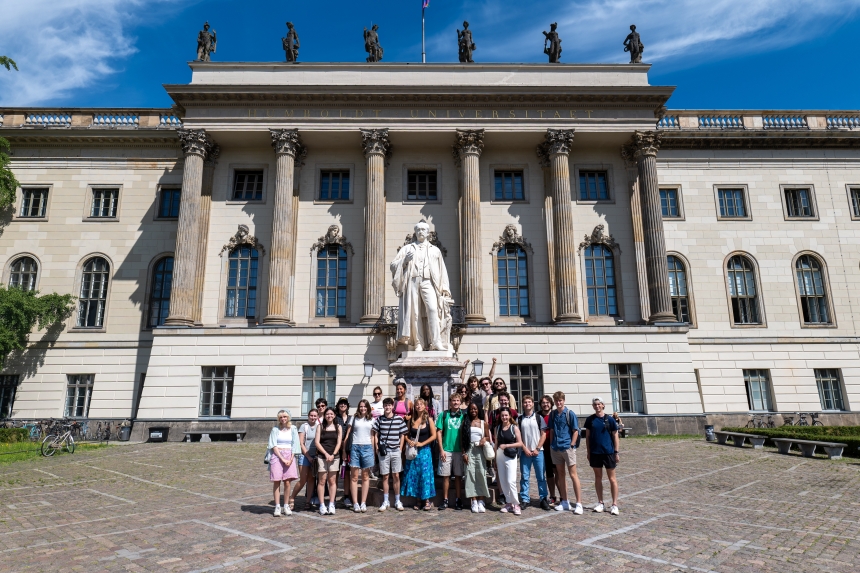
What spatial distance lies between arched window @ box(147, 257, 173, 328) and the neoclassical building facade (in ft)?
0.42

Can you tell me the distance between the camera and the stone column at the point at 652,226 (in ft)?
95.1

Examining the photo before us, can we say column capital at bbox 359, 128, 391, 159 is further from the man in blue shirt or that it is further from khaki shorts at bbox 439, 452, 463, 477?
the man in blue shirt

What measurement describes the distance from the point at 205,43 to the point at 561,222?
23258 millimetres

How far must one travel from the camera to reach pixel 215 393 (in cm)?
2712

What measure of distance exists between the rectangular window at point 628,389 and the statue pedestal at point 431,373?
17.2 m

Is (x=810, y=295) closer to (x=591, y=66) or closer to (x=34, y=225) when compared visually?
(x=591, y=66)

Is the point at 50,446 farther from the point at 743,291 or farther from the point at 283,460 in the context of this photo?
the point at 743,291

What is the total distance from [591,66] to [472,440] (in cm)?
2861

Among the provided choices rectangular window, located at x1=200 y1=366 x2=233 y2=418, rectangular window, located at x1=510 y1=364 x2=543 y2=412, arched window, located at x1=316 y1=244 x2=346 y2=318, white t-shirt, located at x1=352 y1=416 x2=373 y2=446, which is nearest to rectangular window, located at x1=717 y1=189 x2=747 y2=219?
rectangular window, located at x1=510 y1=364 x2=543 y2=412

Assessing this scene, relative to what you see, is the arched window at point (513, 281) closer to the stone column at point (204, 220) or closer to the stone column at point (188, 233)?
the stone column at point (204, 220)

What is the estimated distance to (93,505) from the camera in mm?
10500

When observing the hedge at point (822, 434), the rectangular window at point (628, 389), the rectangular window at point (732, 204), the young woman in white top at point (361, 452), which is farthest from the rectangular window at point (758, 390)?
the young woman in white top at point (361, 452)

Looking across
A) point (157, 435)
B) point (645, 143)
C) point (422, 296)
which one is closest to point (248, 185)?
point (157, 435)

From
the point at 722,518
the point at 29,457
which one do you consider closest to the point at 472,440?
the point at 722,518
